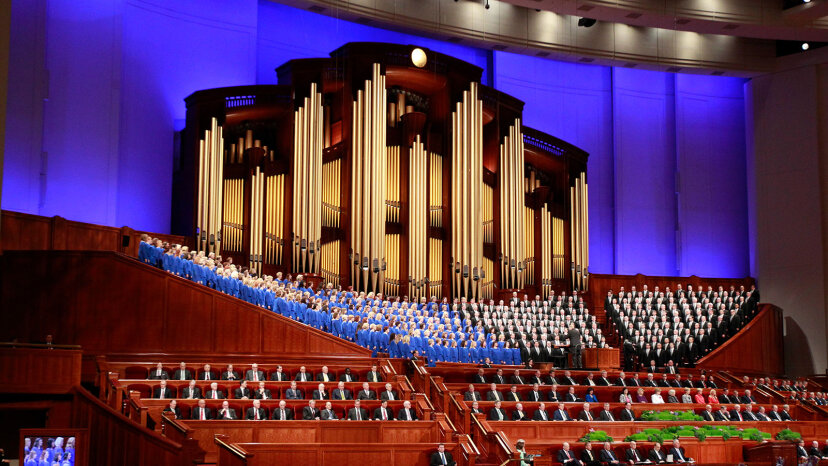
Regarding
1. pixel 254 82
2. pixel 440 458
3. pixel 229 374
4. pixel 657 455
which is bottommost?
pixel 657 455

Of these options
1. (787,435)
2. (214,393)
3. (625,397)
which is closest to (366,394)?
(214,393)

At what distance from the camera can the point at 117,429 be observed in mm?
10016

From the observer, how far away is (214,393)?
1095 centimetres

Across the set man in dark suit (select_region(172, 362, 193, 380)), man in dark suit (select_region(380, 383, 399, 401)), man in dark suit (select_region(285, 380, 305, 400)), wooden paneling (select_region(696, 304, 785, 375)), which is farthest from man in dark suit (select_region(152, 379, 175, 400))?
wooden paneling (select_region(696, 304, 785, 375))

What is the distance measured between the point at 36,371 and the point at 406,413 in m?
4.20

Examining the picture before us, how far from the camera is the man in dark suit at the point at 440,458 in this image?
10.0 metres

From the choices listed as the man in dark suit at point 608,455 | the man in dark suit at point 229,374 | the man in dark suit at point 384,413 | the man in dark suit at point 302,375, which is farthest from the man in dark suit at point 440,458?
the man in dark suit at point 229,374

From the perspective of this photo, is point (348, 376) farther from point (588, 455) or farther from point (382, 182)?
point (382, 182)

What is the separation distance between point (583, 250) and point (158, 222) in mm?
8850

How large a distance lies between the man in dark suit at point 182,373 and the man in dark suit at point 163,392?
0.60 meters

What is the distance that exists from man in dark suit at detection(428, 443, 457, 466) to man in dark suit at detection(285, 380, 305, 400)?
218 centimetres

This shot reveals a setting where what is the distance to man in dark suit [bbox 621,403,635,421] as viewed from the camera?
1284cm

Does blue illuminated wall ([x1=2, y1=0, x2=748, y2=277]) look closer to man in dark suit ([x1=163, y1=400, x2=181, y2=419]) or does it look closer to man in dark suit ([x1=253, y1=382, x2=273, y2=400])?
man in dark suit ([x1=253, y1=382, x2=273, y2=400])

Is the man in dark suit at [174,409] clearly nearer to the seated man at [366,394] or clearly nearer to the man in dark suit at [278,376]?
the man in dark suit at [278,376]
